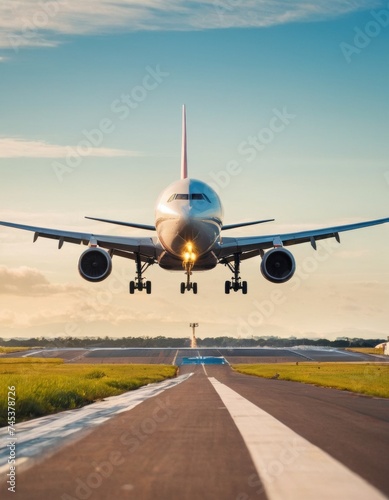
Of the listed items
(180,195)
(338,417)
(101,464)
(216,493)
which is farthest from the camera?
(180,195)

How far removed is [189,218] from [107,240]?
32.0 ft

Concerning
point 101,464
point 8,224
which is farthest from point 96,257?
point 101,464

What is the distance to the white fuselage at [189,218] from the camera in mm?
36000

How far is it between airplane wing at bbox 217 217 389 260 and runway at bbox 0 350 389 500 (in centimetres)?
2557

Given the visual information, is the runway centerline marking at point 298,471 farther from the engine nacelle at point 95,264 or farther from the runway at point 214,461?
the engine nacelle at point 95,264

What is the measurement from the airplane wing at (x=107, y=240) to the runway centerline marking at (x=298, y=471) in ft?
94.7

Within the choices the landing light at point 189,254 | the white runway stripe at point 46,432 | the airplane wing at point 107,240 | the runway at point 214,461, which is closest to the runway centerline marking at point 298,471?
the runway at point 214,461

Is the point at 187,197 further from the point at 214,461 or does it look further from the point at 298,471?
the point at 298,471

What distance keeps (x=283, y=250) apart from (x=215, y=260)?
3.98 m

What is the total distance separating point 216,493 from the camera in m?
8.38

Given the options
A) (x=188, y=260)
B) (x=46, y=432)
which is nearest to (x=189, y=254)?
(x=188, y=260)

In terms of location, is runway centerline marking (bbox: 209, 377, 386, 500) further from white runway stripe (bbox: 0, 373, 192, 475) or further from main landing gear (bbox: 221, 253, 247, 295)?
main landing gear (bbox: 221, 253, 247, 295)

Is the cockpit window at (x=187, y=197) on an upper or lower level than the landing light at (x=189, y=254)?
upper

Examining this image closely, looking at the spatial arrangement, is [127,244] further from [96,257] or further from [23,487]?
[23,487]
